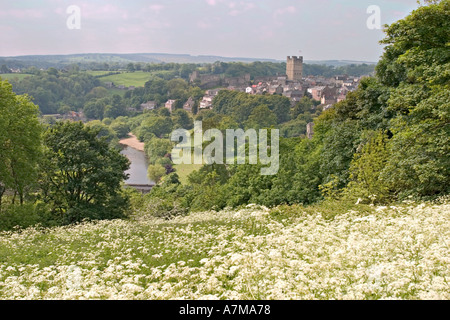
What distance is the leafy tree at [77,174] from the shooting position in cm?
2503

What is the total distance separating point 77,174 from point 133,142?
345ft

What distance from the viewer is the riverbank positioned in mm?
122900

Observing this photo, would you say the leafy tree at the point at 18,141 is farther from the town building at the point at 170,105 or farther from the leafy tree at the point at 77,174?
the town building at the point at 170,105

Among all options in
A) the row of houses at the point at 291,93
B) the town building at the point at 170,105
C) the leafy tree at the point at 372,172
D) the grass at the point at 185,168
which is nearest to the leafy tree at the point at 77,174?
the leafy tree at the point at 372,172

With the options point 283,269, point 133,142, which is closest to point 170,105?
point 133,142

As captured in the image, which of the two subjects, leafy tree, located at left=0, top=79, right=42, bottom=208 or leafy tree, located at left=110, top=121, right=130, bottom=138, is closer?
leafy tree, located at left=0, top=79, right=42, bottom=208

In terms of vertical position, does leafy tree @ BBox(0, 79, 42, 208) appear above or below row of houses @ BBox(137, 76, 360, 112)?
below

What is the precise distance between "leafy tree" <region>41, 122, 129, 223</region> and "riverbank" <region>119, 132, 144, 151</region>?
311 feet

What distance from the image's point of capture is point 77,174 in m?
26.2

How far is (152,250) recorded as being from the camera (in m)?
10.4

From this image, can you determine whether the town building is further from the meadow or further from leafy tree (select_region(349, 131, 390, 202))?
the meadow

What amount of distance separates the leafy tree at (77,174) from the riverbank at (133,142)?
3729 inches

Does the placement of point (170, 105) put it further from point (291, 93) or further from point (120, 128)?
point (291, 93)

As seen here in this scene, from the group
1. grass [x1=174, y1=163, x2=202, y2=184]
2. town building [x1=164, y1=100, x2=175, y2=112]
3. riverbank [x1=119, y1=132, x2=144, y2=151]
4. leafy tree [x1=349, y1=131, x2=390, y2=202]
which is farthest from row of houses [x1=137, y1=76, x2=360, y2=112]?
leafy tree [x1=349, y1=131, x2=390, y2=202]
